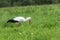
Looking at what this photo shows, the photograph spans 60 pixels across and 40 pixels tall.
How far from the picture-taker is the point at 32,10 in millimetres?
14438

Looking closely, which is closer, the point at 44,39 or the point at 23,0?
the point at 44,39

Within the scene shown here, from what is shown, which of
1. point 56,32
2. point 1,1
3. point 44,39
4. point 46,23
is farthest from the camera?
point 1,1

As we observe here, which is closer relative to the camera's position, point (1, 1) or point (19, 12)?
point (19, 12)

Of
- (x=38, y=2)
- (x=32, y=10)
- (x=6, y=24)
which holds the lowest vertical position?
(x=38, y=2)

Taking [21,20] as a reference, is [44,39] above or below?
above

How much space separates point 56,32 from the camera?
7039 millimetres

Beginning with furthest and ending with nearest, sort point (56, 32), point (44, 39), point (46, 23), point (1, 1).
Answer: point (1, 1) < point (46, 23) < point (56, 32) < point (44, 39)

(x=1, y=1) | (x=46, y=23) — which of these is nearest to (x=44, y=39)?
(x=46, y=23)

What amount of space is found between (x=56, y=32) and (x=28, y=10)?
24.4 ft

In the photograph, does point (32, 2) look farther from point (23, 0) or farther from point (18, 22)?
point (18, 22)

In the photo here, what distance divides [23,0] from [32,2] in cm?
70

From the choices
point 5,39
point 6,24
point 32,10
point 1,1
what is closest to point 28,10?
point 32,10

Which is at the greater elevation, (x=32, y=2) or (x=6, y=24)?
(x=6, y=24)

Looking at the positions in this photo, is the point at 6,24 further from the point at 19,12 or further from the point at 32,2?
the point at 32,2
